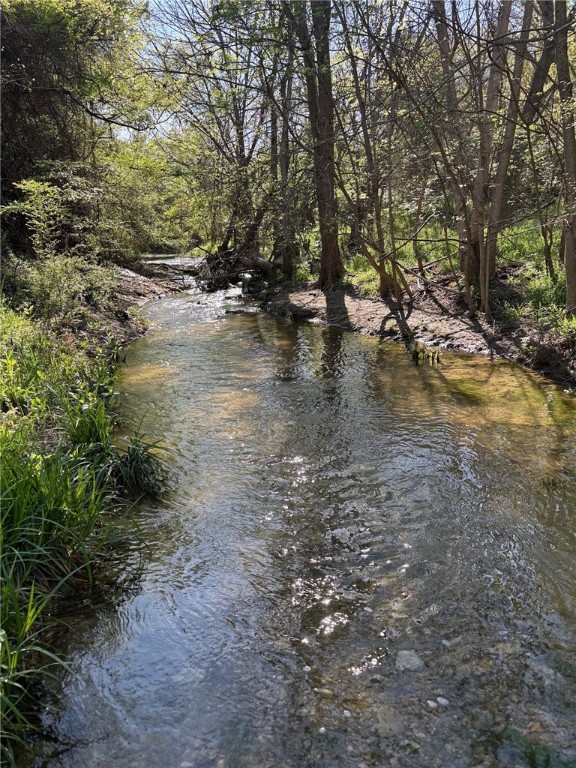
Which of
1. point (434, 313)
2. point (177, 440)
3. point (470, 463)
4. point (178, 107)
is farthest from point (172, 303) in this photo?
point (470, 463)

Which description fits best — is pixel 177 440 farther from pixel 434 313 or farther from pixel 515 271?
pixel 515 271

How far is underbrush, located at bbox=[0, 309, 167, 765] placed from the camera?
8.92 ft

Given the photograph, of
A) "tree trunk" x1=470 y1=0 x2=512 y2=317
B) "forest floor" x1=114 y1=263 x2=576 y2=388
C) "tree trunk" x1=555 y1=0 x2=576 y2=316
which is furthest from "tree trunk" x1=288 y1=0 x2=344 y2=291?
"tree trunk" x1=555 y1=0 x2=576 y2=316

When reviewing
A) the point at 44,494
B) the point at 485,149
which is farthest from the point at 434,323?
the point at 44,494

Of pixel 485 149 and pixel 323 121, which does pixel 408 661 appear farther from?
pixel 323 121

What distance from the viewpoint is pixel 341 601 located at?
3.62 m

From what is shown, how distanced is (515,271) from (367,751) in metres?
11.4

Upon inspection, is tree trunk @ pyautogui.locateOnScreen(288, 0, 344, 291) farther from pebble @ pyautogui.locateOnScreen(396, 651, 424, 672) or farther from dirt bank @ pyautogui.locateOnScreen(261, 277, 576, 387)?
pebble @ pyautogui.locateOnScreen(396, 651, 424, 672)

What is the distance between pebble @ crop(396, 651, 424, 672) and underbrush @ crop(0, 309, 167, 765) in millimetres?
1861

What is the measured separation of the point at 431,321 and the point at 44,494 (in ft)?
30.4

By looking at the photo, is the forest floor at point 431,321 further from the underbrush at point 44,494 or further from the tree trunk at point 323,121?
the underbrush at point 44,494

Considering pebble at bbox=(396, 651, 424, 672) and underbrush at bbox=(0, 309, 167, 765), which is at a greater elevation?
underbrush at bbox=(0, 309, 167, 765)

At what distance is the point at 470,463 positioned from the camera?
559 centimetres

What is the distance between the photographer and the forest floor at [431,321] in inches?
334
